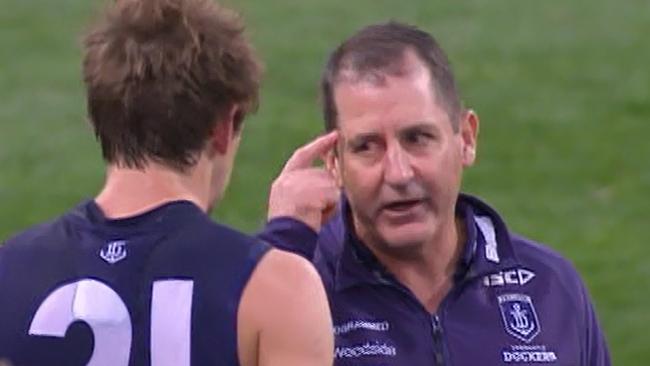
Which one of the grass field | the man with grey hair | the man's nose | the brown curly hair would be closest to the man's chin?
the man with grey hair

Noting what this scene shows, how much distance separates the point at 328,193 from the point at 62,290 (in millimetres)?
671

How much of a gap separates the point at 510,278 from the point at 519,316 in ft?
0.35

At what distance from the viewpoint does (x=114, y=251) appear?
12.6 ft

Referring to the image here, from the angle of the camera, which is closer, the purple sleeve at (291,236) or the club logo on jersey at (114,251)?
A: the club logo on jersey at (114,251)

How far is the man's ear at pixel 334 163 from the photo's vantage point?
14.6ft

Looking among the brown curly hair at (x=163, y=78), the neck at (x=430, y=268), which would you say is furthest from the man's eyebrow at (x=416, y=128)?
the brown curly hair at (x=163, y=78)

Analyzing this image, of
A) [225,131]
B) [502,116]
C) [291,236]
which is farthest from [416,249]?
[502,116]

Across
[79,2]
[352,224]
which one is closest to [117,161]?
[352,224]

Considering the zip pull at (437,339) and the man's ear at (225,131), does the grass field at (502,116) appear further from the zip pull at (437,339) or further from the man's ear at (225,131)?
the man's ear at (225,131)

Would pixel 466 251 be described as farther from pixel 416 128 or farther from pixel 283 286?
pixel 283 286

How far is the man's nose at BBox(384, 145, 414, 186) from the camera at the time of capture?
171 inches

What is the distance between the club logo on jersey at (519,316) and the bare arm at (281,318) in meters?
0.78

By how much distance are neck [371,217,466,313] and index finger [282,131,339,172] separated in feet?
0.94

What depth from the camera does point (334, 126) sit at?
450 cm
